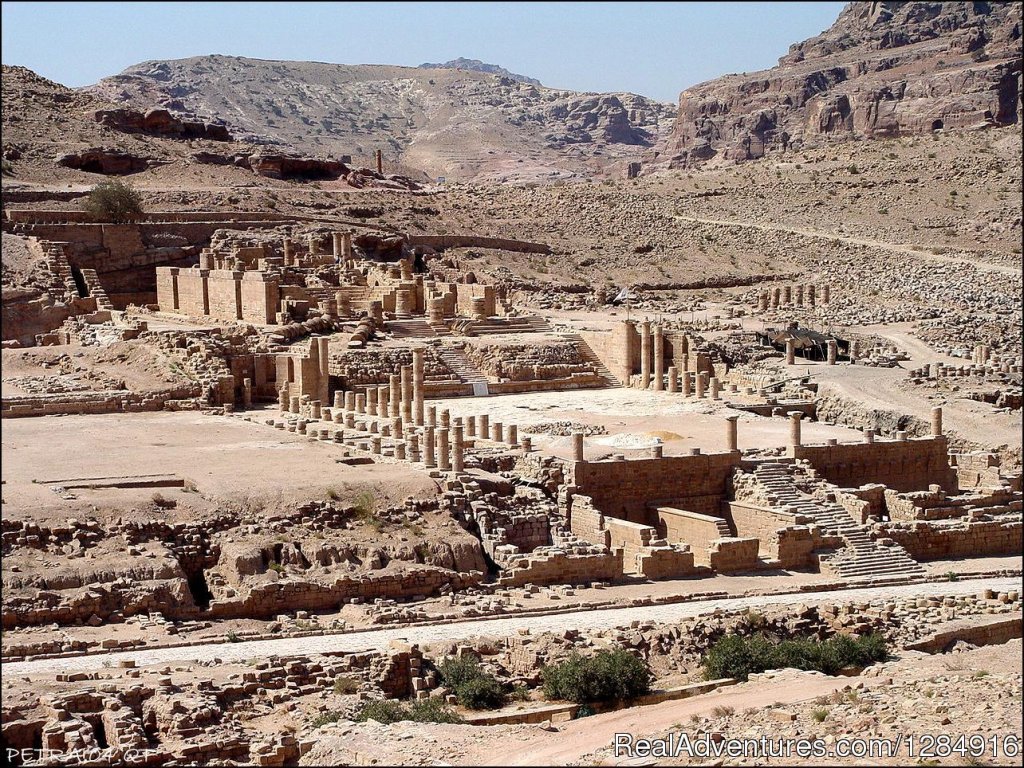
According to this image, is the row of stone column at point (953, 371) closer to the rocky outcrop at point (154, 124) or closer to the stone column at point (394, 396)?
the stone column at point (394, 396)

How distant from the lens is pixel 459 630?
2344 centimetres

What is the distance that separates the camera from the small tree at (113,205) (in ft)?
196

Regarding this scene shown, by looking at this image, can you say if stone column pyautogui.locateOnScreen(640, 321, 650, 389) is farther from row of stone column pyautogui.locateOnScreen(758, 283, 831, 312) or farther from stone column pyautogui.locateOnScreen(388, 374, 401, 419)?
row of stone column pyautogui.locateOnScreen(758, 283, 831, 312)

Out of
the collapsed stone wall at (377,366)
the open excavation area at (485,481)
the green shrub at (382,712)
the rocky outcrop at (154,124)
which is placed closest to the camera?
the green shrub at (382,712)

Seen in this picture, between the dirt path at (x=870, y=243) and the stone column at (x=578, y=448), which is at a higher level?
the dirt path at (x=870, y=243)

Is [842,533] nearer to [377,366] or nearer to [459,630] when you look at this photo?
[459,630]

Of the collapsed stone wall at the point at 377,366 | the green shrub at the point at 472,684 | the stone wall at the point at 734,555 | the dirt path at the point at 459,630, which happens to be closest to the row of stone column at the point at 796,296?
the collapsed stone wall at the point at 377,366

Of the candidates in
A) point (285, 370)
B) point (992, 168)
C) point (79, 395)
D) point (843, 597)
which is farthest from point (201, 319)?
point (992, 168)

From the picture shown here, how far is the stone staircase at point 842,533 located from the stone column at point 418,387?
8.47m

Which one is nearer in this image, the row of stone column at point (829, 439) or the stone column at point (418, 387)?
the row of stone column at point (829, 439)

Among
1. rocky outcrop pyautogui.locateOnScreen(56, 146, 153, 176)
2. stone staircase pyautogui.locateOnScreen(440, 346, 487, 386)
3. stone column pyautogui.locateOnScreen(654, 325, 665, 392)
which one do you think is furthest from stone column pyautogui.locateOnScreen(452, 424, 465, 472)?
rocky outcrop pyautogui.locateOnScreen(56, 146, 153, 176)

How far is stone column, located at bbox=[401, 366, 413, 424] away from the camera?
38281mm

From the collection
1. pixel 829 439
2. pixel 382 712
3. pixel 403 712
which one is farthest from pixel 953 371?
pixel 382 712

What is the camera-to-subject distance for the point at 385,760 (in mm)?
16016
